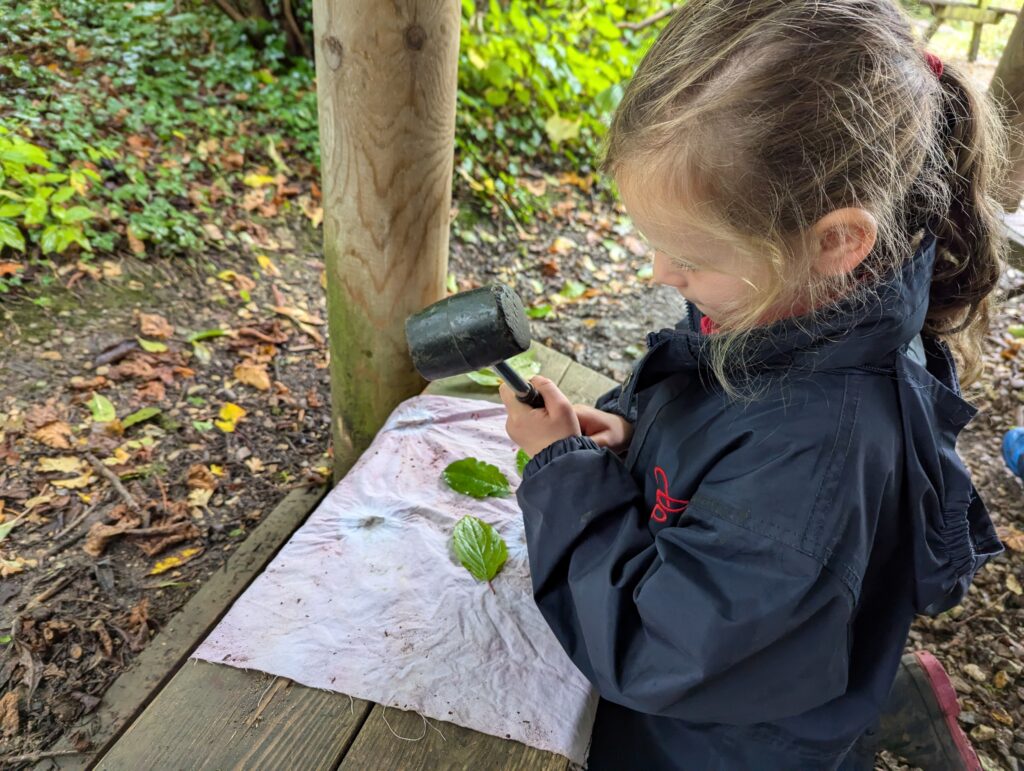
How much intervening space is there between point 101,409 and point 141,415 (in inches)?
6.3

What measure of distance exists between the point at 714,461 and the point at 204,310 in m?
3.26

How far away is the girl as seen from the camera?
3.67 feet

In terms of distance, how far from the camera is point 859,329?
47.9 inches

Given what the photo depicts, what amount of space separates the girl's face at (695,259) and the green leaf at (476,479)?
1.08 metres

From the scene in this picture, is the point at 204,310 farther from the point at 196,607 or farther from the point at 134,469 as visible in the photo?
the point at 196,607

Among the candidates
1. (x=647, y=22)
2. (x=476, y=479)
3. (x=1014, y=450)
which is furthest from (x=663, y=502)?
(x=647, y=22)

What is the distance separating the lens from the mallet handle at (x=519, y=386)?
1.83 metres

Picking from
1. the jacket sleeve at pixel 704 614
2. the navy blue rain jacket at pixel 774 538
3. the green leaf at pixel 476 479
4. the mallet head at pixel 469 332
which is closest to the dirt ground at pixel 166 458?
the green leaf at pixel 476 479

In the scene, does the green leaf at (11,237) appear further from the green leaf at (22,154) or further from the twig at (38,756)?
the twig at (38,756)

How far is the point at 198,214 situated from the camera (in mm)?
4246

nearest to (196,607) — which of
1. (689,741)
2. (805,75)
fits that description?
(689,741)

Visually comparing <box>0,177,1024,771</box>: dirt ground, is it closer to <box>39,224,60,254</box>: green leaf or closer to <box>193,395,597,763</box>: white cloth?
<box>39,224,60,254</box>: green leaf

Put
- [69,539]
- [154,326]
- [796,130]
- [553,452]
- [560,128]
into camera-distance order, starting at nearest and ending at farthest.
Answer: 1. [796,130]
2. [553,452]
3. [69,539]
4. [154,326]
5. [560,128]

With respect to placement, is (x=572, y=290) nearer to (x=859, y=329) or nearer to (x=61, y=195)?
(x=61, y=195)
